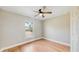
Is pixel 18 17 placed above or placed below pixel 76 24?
above

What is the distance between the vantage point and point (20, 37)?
292cm

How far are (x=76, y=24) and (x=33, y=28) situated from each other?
1445mm

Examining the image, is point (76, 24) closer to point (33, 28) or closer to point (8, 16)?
point (33, 28)

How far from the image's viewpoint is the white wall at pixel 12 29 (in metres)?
2.28

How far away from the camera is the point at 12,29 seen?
2.61 metres

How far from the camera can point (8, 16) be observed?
7.89ft

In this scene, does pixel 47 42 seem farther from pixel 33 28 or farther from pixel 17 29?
pixel 17 29

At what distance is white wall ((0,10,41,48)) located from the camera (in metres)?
2.28
